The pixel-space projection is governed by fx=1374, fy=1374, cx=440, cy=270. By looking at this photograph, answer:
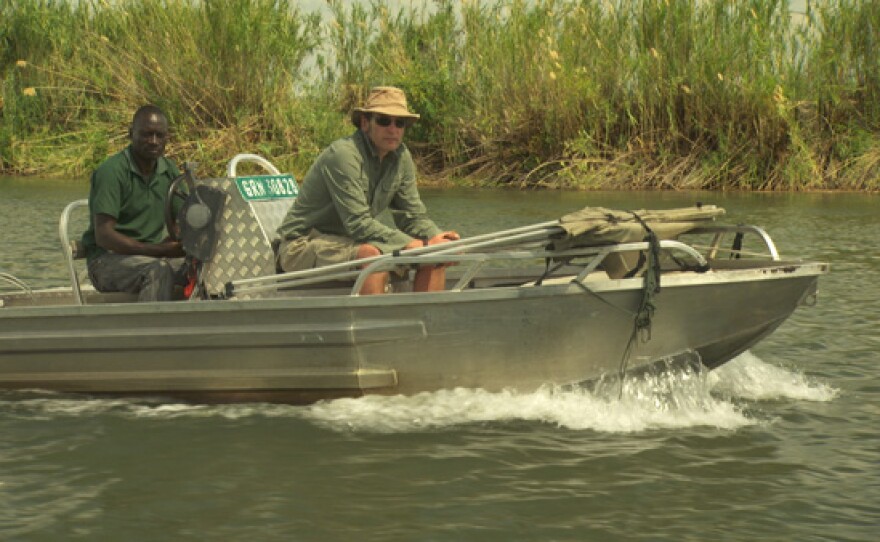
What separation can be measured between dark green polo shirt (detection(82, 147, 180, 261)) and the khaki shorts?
27.7 inches

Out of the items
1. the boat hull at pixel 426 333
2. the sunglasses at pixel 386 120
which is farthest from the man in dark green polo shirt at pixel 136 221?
the sunglasses at pixel 386 120

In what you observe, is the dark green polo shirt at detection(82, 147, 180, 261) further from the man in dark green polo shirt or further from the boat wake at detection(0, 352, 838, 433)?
the boat wake at detection(0, 352, 838, 433)

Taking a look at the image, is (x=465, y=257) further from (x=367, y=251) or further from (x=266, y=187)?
(x=266, y=187)

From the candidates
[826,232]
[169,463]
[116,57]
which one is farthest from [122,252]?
[116,57]

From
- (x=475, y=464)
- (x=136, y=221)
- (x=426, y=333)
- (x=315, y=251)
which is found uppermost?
(x=136, y=221)

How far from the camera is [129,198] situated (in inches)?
280

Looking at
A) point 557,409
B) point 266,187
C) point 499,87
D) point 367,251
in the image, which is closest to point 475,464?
Answer: point 557,409

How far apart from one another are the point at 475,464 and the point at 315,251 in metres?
1.56

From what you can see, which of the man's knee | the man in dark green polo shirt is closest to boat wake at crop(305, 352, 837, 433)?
the man's knee

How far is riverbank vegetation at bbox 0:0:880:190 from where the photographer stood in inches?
750

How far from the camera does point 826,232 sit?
14.2 m

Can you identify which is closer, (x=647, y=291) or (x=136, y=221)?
(x=647, y=291)

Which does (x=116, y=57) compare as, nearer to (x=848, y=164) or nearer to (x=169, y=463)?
(x=848, y=164)

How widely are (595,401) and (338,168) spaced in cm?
173
